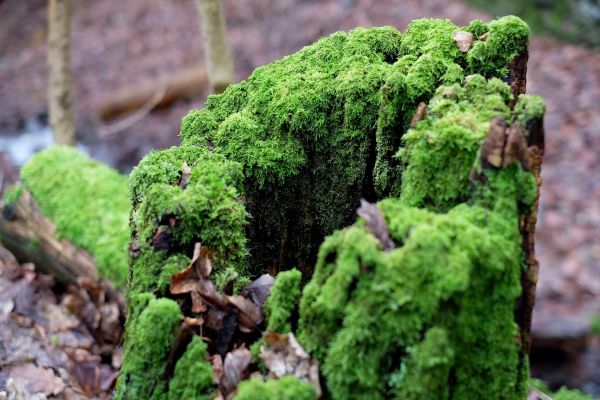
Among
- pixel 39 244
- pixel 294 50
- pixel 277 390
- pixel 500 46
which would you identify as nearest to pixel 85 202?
pixel 39 244

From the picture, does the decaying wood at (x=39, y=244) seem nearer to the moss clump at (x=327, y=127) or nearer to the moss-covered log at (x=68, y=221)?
the moss-covered log at (x=68, y=221)

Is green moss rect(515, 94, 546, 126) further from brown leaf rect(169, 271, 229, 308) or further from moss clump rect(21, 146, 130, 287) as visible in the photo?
moss clump rect(21, 146, 130, 287)

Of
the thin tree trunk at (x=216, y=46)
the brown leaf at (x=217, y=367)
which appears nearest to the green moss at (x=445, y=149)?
the brown leaf at (x=217, y=367)

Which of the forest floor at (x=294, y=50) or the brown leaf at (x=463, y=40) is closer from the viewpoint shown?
the brown leaf at (x=463, y=40)

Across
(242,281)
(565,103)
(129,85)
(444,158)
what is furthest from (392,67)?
(129,85)

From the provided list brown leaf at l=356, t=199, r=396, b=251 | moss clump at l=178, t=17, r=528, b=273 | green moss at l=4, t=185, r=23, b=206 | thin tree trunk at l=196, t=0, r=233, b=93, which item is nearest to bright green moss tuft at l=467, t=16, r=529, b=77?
moss clump at l=178, t=17, r=528, b=273

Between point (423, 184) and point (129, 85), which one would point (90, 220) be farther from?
point (129, 85)

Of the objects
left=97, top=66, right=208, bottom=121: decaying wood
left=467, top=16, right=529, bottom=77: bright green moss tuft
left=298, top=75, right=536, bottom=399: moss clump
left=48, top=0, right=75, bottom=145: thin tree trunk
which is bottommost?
left=298, top=75, right=536, bottom=399: moss clump
